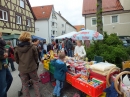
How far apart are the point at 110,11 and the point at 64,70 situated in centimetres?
2043

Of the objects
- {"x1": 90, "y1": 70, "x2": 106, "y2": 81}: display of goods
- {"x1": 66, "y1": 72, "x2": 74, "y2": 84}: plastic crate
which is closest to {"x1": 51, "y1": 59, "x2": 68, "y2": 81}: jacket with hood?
{"x1": 66, "y1": 72, "x2": 74, "y2": 84}: plastic crate

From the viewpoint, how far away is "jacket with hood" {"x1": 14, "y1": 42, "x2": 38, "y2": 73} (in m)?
3.11

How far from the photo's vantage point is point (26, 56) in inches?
123

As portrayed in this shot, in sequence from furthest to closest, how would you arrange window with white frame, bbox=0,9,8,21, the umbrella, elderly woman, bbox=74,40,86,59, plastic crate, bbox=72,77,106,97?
1. window with white frame, bbox=0,9,8,21
2. the umbrella
3. elderly woman, bbox=74,40,86,59
4. plastic crate, bbox=72,77,106,97

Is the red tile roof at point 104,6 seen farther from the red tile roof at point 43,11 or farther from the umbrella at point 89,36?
the umbrella at point 89,36

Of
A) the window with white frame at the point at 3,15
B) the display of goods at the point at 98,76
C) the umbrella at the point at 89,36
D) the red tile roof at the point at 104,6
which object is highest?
the red tile roof at the point at 104,6

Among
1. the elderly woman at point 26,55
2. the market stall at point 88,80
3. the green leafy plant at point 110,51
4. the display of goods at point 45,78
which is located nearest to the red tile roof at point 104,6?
the green leafy plant at point 110,51

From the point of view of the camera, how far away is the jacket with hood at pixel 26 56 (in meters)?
3.11

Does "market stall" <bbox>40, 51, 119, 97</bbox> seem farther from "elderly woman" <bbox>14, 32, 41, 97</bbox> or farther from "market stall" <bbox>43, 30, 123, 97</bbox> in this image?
"elderly woman" <bbox>14, 32, 41, 97</bbox>

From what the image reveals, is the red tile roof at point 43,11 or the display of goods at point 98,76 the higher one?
the red tile roof at point 43,11

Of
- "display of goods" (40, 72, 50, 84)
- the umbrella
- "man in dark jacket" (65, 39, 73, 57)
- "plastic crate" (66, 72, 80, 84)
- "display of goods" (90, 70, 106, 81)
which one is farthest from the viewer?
"man in dark jacket" (65, 39, 73, 57)

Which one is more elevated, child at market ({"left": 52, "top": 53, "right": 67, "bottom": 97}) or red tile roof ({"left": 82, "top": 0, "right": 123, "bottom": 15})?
red tile roof ({"left": 82, "top": 0, "right": 123, "bottom": 15})

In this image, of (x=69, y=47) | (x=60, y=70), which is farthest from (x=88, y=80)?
(x=69, y=47)

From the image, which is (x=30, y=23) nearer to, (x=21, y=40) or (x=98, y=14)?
(x=98, y=14)
